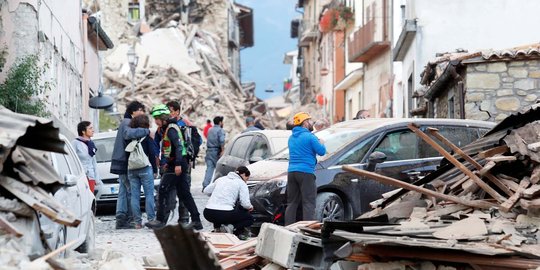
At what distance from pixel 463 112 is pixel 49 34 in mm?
9108

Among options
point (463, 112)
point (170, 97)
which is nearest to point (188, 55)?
point (170, 97)

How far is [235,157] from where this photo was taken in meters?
18.9

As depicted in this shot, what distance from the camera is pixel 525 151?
10.2 meters

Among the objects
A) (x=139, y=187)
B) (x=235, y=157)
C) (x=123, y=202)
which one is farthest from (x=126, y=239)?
(x=235, y=157)

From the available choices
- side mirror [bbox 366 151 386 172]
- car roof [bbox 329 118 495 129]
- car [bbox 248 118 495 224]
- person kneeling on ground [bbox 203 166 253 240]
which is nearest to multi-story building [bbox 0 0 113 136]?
car [bbox 248 118 495 224]

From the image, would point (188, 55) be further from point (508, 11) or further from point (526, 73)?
point (526, 73)

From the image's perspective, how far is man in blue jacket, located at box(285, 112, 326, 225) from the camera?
1412 cm

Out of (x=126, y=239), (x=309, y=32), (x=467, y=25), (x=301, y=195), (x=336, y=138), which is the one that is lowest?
(x=126, y=239)

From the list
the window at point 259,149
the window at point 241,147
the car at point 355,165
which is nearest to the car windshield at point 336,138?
the car at point 355,165

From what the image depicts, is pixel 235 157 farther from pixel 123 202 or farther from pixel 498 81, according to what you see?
pixel 498 81

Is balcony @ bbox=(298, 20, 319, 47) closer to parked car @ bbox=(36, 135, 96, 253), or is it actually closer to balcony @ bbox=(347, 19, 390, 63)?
balcony @ bbox=(347, 19, 390, 63)

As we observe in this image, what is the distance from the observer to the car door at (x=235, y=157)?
1839 centimetres

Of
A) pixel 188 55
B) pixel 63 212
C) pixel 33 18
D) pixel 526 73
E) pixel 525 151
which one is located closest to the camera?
pixel 63 212

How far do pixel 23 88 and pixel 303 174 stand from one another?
8.29 m
